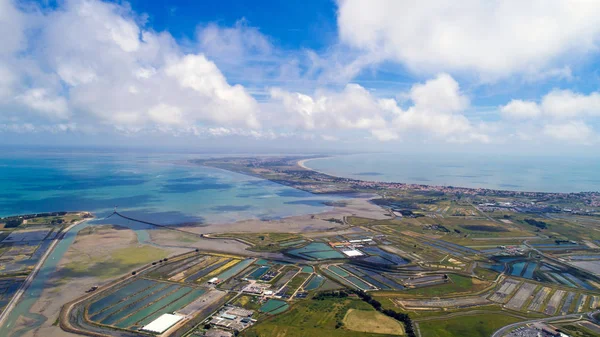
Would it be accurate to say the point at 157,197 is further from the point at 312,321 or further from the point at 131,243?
the point at 312,321

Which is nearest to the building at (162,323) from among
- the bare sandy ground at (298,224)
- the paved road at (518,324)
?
the paved road at (518,324)

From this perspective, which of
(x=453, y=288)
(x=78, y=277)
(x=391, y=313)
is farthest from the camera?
(x=78, y=277)

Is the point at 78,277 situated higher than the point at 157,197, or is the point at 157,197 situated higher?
the point at 157,197

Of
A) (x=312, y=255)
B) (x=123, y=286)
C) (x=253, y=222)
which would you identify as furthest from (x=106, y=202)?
(x=312, y=255)

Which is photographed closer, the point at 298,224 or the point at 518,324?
the point at 518,324

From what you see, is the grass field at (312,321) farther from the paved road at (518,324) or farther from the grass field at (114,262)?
the grass field at (114,262)

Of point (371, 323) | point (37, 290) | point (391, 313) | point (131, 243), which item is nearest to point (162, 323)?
point (37, 290)

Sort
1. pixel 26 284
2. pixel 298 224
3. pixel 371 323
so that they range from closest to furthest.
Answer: pixel 371 323 → pixel 26 284 → pixel 298 224
